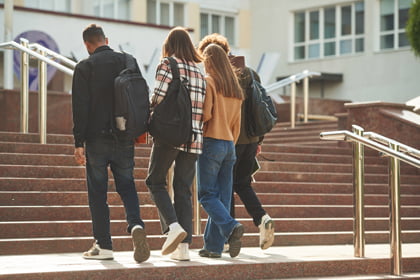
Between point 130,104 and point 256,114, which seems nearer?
point 130,104

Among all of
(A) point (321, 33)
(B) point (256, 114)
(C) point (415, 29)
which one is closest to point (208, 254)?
(B) point (256, 114)

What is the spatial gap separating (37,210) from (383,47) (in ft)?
79.1

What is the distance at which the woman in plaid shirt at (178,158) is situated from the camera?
743 centimetres

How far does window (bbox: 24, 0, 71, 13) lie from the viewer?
2928 centimetres

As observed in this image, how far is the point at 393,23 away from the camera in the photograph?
103 ft

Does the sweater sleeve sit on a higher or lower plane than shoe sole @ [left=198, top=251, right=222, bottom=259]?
higher

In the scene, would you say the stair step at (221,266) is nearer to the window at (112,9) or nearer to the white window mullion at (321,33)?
the window at (112,9)

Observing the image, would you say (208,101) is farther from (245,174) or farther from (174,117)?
(245,174)

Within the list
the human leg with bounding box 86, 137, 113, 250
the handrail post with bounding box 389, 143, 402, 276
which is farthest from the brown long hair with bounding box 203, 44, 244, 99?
the handrail post with bounding box 389, 143, 402, 276

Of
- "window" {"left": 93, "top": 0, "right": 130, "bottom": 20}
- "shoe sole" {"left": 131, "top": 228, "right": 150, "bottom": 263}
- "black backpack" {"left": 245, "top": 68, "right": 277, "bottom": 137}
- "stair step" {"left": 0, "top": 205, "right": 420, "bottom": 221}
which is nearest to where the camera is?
"shoe sole" {"left": 131, "top": 228, "right": 150, "bottom": 263}

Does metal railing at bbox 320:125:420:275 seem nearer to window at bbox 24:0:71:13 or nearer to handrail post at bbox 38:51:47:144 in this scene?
handrail post at bbox 38:51:47:144

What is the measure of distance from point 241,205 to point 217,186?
2.68 meters

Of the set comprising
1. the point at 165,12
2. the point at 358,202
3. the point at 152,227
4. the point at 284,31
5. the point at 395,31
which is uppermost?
the point at 165,12

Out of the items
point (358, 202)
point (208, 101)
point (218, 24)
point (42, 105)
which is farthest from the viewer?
point (218, 24)
